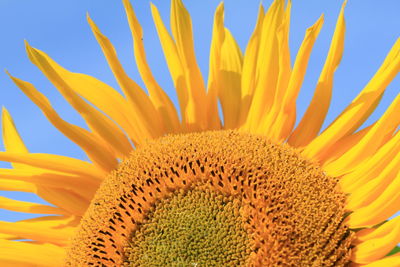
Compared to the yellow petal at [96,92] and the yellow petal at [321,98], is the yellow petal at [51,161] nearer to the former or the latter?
the yellow petal at [96,92]

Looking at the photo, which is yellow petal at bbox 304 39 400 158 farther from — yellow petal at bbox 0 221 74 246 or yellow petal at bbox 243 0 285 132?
yellow petal at bbox 0 221 74 246

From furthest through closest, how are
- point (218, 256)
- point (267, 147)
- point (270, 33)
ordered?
point (270, 33)
point (267, 147)
point (218, 256)

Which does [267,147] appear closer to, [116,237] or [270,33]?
[270,33]

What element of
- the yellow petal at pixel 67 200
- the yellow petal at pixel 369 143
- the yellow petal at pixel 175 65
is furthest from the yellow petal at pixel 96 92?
the yellow petal at pixel 369 143

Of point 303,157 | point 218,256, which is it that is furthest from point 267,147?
point 218,256

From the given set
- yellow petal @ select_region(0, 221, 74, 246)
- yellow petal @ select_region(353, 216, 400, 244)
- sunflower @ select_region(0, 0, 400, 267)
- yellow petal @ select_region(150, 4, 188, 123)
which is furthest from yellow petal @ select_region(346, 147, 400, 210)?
yellow petal @ select_region(0, 221, 74, 246)

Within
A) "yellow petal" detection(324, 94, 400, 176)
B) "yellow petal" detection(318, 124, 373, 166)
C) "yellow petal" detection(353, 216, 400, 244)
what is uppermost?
"yellow petal" detection(318, 124, 373, 166)

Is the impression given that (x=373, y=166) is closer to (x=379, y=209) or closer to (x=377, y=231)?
(x=379, y=209)
